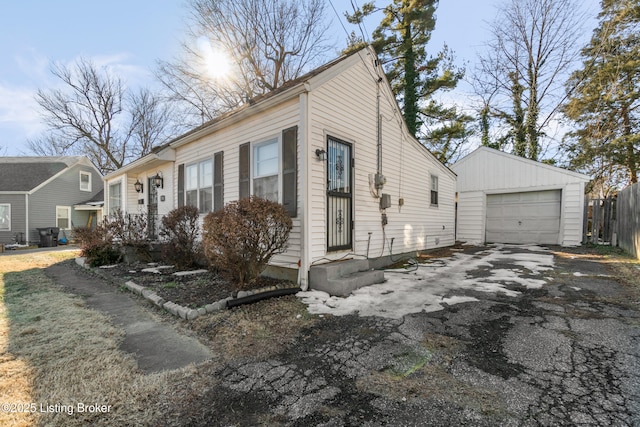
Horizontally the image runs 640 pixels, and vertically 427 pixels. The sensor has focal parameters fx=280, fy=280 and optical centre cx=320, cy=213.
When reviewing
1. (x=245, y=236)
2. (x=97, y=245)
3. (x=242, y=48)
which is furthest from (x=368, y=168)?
(x=242, y=48)

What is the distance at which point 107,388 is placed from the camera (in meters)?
2.05

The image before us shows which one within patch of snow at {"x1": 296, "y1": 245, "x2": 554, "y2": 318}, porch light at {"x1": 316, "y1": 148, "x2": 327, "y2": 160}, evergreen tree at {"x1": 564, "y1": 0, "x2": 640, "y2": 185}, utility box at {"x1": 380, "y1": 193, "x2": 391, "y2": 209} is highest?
evergreen tree at {"x1": 564, "y1": 0, "x2": 640, "y2": 185}

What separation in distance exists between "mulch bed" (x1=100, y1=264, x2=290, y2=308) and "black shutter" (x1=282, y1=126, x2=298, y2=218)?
1382 millimetres

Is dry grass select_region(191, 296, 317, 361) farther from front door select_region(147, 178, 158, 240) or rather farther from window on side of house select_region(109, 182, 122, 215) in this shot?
window on side of house select_region(109, 182, 122, 215)

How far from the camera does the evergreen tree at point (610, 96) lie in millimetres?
10727

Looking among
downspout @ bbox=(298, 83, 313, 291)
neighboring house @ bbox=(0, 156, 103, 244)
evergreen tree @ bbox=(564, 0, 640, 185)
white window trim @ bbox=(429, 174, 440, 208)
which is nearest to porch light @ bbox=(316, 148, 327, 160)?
downspout @ bbox=(298, 83, 313, 291)

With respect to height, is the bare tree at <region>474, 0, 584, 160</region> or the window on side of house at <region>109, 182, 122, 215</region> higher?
the bare tree at <region>474, 0, 584, 160</region>

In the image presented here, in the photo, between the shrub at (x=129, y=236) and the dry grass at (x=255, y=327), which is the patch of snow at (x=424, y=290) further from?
the shrub at (x=129, y=236)

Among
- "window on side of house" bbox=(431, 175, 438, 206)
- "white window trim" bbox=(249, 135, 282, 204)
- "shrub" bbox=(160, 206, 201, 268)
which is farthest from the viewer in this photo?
"window on side of house" bbox=(431, 175, 438, 206)

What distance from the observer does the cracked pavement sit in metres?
1.75

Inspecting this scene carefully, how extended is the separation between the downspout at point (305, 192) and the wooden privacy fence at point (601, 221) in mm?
10851

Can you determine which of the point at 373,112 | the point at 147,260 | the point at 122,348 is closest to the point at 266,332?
the point at 122,348

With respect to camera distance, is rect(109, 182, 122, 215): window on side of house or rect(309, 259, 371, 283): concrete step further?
rect(109, 182, 122, 215): window on side of house

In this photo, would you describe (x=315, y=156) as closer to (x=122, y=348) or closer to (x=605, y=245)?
(x=122, y=348)
